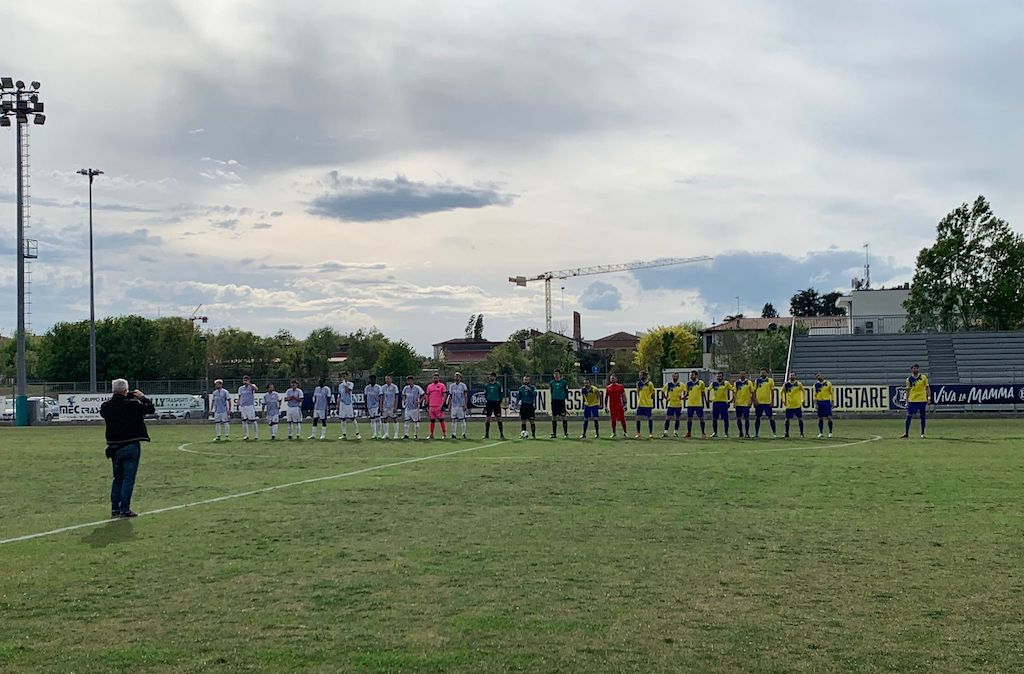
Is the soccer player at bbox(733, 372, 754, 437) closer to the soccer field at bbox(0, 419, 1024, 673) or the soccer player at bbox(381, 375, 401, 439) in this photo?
the soccer player at bbox(381, 375, 401, 439)

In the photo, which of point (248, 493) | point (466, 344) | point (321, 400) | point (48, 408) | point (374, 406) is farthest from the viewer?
point (466, 344)

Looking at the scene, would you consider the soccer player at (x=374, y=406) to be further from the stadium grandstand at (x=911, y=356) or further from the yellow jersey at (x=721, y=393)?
the stadium grandstand at (x=911, y=356)

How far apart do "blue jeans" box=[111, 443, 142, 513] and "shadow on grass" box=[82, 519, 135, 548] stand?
525 millimetres

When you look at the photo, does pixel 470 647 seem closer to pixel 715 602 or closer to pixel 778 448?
pixel 715 602

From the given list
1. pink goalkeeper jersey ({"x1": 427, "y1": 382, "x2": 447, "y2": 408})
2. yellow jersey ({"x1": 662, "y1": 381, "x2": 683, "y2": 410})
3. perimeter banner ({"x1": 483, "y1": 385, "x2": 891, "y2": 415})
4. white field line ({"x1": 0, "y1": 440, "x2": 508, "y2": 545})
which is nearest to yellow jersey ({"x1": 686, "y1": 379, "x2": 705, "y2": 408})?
yellow jersey ({"x1": 662, "y1": 381, "x2": 683, "y2": 410})

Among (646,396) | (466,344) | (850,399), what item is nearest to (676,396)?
(646,396)

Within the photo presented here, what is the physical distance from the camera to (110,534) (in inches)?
466

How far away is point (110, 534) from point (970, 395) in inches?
1522

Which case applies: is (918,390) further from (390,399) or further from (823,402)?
(390,399)

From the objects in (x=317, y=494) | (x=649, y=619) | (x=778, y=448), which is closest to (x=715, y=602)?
(x=649, y=619)

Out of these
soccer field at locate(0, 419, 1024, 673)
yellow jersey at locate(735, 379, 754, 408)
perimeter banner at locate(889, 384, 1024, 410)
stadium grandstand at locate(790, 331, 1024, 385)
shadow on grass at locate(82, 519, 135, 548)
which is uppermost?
stadium grandstand at locate(790, 331, 1024, 385)

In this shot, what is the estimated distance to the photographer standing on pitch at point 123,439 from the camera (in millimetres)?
13414

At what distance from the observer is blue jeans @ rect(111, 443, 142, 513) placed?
13.4 m

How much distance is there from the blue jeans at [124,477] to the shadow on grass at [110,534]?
1.72 ft
